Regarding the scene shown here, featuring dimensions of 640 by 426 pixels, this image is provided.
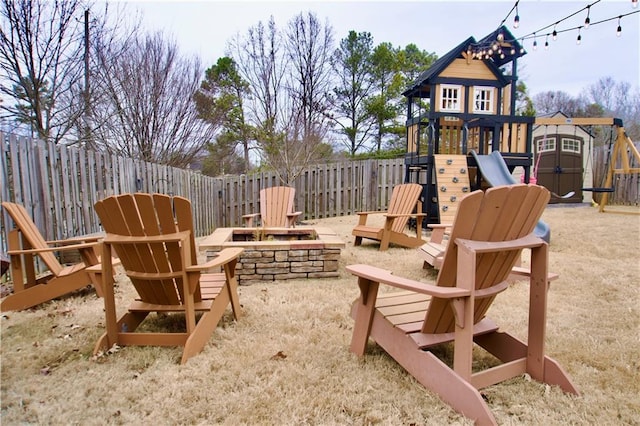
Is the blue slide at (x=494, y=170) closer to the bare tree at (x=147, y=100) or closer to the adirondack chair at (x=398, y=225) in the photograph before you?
the adirondack chair at (x=398, y=225)

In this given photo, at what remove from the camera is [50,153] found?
4086mm

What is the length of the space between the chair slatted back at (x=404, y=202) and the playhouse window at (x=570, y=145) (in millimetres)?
9472

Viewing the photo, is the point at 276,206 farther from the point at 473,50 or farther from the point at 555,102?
the point at 555,102

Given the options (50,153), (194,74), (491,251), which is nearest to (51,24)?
(50,153)

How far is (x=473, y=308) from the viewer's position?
1.55 m

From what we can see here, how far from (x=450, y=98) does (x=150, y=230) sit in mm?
7244

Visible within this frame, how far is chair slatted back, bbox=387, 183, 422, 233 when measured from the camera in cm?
561

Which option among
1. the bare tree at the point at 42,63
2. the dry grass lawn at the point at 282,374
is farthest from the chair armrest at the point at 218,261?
the bare tree at the point at 42,63

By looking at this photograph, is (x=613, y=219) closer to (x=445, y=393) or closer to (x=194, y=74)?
(x=445, y=393)

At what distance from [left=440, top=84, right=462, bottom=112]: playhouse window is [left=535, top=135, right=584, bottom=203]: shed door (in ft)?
20.8

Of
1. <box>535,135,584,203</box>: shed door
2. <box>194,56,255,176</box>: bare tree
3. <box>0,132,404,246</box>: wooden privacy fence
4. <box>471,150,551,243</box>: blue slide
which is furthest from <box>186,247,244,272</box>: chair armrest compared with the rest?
<box>535,135,584,203</box>: shed door

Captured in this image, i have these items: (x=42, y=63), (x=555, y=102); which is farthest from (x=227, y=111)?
(x=555, y=102)

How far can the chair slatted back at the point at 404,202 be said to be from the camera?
5605mm

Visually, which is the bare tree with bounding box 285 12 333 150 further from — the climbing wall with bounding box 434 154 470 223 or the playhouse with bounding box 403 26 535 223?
the climbing wall with bounding box 434 154 470 223
